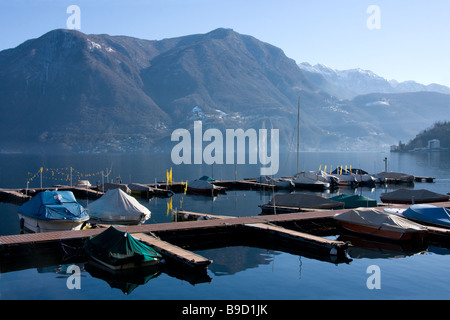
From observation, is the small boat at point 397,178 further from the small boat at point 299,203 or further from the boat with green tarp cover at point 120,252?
the boat with green tarp cover at point 120,252

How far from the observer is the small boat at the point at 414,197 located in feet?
157

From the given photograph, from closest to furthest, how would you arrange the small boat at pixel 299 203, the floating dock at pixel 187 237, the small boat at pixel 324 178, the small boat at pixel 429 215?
the floating dock at pixel 187 237
the small boat at pixel 429 215
the small boat at pixel 299 203
the small boat at pixel 324 178

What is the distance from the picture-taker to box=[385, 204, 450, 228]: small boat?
113ft

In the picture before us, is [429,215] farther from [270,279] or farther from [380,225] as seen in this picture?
[270,279]

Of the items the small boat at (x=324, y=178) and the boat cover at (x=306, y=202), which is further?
the small boat at (x=324, y=178)

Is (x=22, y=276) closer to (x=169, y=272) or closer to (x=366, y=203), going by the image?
(x=169, y=272)

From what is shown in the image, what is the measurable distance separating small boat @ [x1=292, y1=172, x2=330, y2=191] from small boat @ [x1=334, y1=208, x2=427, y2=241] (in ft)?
128

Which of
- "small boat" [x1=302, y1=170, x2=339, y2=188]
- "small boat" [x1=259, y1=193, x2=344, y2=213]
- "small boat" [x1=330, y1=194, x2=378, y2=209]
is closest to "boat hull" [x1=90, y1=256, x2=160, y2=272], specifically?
"small boat" [x1=259, y1=193, x2=344, y2=213]

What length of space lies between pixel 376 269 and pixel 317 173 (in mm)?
51741

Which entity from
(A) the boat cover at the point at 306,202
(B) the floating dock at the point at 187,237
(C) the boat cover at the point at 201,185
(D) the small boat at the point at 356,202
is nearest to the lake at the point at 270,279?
(B) the floating dock at the point at 187,237

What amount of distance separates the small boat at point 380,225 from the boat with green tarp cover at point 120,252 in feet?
49.0

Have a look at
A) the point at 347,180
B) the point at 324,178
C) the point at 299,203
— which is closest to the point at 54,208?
the point at 299,203

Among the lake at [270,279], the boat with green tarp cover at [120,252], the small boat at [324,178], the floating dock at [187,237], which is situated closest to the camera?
the lake at [270,279]

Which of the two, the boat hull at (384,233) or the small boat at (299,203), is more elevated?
the small boat at (299,203)
